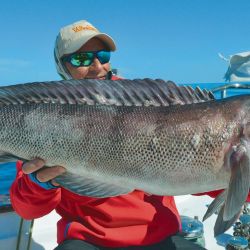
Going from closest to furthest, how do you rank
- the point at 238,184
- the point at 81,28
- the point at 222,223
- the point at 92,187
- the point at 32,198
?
the point at 238,184
the point at 222,223
the point at 92,187
the point at 32,198
the point at 81,28

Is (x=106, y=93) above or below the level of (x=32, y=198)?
above

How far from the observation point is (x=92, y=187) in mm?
2479

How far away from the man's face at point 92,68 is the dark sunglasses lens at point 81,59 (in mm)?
34

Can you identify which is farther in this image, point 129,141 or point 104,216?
point 104,216

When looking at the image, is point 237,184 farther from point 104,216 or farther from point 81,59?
point 81,59

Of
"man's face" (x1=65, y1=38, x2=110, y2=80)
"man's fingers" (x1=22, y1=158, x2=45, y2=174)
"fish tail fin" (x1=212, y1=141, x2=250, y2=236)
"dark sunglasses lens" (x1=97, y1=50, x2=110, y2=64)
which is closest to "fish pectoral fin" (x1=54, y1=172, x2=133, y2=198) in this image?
"man's fingers" (x1=22, y1=158, x2=45, y2=174)

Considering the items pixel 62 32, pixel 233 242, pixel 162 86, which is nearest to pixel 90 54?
pixel 62 32

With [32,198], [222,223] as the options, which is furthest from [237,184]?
[32,198]

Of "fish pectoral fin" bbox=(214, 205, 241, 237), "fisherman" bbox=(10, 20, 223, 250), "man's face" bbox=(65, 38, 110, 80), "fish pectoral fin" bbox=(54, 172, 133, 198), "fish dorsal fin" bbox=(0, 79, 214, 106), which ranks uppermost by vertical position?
"man's face" bbox=(65, 38, 110, 80)

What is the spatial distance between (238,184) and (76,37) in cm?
191

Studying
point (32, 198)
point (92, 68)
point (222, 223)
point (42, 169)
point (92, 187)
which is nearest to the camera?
point (222, 223)

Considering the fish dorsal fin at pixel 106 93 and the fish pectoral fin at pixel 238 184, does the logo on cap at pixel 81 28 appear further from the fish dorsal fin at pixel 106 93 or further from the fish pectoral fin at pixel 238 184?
the fish pectoral fin at pixel 238 184

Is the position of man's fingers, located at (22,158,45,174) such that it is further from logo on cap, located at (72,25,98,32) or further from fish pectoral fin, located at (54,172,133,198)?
logo on cap, located at (72,25,98,32)

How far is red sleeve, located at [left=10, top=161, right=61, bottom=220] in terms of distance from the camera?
2875mm
